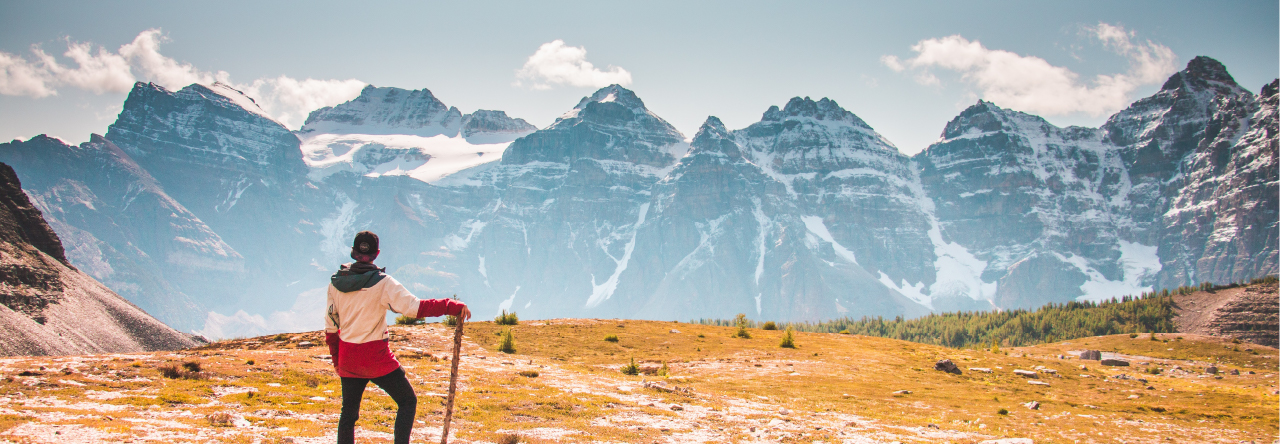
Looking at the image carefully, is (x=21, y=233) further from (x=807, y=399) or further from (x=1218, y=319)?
(x=1218, y=319)

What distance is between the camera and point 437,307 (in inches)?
362

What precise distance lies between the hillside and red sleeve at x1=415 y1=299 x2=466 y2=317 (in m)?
3.55

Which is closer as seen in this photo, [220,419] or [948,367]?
[220,419]

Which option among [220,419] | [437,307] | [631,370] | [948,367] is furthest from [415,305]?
[948,367]

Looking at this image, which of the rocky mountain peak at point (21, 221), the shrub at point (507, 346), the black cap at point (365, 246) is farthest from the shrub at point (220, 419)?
the rocky mountain peak at point (21, 221)

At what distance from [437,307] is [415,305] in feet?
1.06

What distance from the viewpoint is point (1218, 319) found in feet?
319

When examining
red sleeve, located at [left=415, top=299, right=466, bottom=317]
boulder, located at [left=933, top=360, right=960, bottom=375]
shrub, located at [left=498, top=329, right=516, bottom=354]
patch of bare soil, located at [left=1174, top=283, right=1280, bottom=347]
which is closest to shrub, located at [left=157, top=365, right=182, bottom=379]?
red sleeve, located at [left=415, top=299, right=466, bottom=317]

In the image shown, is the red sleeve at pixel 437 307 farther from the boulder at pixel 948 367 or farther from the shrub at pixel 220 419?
the boulder at pixel 948 367

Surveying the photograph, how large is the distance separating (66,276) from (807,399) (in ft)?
194

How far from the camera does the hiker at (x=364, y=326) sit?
9.14 meters

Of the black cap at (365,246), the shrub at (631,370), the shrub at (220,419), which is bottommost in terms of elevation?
the shrub at (631,370)

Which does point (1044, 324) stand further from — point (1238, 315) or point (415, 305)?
point (415, 305)

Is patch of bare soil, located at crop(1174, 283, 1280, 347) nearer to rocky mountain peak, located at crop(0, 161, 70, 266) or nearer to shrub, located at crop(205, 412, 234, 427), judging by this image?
shrub, located at crop(205, 412, 234, 427)
